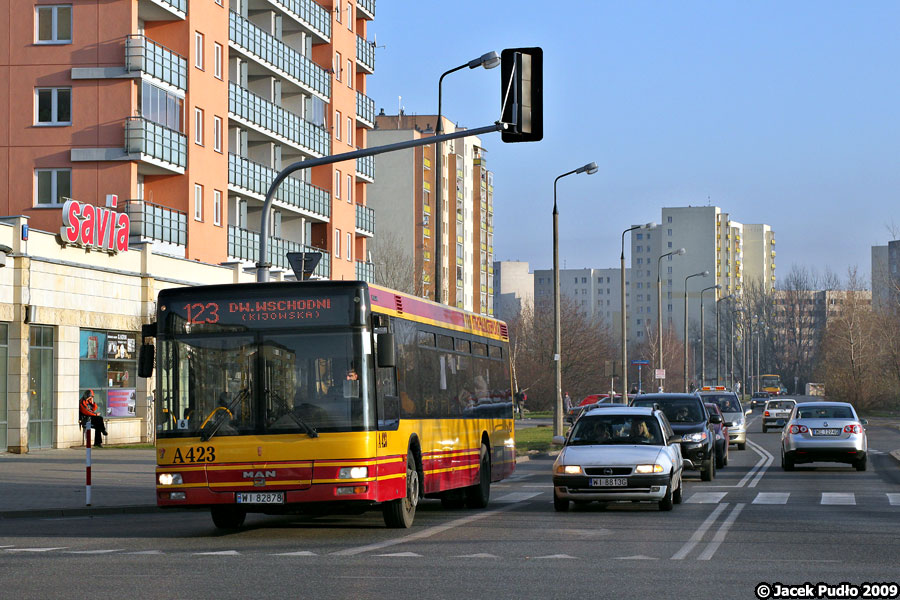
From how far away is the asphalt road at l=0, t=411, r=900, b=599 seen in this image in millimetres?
11250

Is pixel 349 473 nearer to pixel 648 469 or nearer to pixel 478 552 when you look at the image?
pixel 478 552

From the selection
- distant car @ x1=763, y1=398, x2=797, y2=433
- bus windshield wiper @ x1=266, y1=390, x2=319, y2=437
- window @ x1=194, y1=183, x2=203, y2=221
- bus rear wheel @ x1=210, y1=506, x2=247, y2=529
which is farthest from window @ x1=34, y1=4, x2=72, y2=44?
distant car @ x1=763, y1=398, x2=797, y2=433

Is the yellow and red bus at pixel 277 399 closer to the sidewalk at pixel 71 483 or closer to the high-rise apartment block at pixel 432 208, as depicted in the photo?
the sidewalk at pixel 71 483

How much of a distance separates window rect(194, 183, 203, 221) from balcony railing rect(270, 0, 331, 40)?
38.9ft

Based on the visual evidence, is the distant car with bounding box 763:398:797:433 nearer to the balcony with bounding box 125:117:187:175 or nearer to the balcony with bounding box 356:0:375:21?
the balcony with bounding box 356:0:375:21

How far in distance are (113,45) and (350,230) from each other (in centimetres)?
2515

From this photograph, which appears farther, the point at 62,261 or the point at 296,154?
the point at 296,154

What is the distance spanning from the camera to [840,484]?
1033 inches

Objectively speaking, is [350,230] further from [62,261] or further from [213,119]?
[62,261]

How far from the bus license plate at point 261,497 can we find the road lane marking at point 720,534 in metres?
4.76

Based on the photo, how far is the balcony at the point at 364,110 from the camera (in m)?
71.4

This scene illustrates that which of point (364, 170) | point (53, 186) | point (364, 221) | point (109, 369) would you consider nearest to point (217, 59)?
point (53, 186)

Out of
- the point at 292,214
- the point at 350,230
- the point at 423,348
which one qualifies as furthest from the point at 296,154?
the point at 423,348

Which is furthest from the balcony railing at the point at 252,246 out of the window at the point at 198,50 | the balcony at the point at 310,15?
the balcony at the point at 310,15
